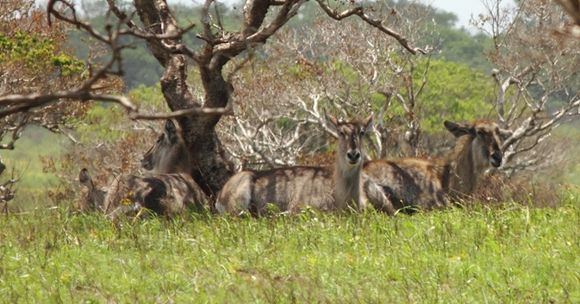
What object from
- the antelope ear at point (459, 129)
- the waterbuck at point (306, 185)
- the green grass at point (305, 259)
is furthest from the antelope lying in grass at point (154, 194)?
the antelope ear at point (459, 129)

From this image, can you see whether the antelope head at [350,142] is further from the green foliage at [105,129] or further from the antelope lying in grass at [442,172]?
the green foliage at [105,129]

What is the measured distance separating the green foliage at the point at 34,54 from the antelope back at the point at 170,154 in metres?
5.58

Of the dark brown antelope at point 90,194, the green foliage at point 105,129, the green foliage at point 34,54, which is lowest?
the green foliage at point 105,129

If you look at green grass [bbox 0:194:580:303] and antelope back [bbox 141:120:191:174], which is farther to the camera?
antelope back [bbox 141:120:191:174]

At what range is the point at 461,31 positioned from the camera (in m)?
87.8

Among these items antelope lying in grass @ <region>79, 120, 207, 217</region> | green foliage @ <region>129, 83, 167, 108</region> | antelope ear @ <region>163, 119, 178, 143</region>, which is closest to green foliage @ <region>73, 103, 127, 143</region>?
green foliage @ <region>129, 83, 167, 108</region>

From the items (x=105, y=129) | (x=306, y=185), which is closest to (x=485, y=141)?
(x=306, y=185)

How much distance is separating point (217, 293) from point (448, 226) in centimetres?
278

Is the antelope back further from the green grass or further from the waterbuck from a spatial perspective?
the green grass

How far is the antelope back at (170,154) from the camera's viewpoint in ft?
48.1

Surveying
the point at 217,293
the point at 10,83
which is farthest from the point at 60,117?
the point at 217,293

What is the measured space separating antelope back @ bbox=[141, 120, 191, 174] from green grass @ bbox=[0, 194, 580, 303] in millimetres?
3562

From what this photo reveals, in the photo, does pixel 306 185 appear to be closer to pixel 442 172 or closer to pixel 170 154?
pixel 442 172

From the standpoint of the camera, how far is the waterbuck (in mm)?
12828
